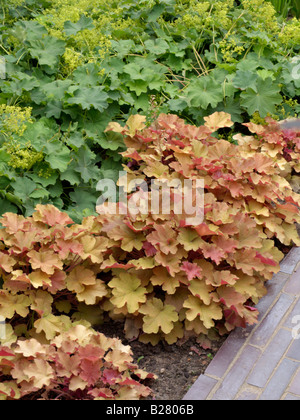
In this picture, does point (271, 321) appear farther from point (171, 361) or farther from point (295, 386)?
point (171, 361)

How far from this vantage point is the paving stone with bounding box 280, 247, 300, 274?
3.21 metres

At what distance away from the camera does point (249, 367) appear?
2.62 m

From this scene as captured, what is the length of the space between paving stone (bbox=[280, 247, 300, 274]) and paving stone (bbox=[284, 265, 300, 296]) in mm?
33

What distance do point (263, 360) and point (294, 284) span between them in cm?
61

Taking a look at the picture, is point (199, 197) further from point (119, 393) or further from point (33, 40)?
point (33, 40)

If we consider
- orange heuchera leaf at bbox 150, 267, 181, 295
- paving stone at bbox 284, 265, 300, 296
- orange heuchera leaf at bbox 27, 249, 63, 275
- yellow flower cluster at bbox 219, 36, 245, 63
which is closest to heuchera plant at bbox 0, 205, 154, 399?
orange heuchera leaf at bbox 27, 249, 63, 275

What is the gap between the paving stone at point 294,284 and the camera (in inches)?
121

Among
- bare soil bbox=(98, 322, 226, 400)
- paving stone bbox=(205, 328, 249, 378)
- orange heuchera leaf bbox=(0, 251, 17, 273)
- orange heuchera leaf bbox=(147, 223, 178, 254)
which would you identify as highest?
orange heuchera leaf bbox=(147, 223, 178, 254)

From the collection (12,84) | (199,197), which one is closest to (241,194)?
(199,197)

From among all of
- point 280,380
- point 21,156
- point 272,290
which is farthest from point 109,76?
point 280,380

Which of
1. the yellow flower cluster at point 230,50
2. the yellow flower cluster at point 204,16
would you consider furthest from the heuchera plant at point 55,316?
the yellow flower cluster at point 204,16

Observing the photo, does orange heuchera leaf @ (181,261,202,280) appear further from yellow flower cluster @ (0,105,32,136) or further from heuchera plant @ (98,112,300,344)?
yellow flower cluster @ (0,105,32,136)

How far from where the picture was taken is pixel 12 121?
10.6 feet

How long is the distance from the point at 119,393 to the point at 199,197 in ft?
3.72
